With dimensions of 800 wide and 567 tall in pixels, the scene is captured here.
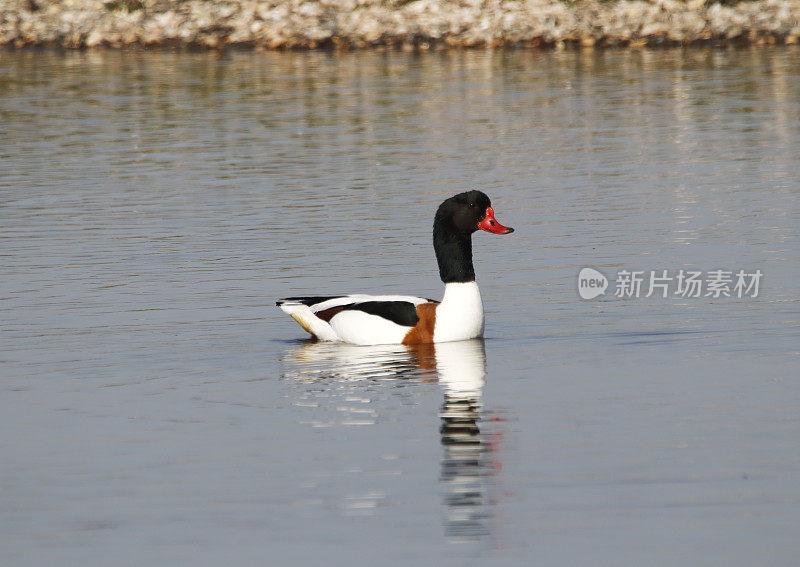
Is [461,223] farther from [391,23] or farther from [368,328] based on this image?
[391,23]

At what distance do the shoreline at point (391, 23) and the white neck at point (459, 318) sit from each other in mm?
46119

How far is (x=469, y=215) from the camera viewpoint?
13594mm

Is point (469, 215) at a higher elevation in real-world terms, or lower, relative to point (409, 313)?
higher

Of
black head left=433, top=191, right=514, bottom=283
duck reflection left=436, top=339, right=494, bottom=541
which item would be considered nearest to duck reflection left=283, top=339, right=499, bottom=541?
duck reflection left=436, top=339, right=494, bottom=541

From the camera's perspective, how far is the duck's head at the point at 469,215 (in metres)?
13.6

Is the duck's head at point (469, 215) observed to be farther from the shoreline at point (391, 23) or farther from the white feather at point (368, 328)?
the shoreline at point (391, 23)

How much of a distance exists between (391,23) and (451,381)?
169 ft

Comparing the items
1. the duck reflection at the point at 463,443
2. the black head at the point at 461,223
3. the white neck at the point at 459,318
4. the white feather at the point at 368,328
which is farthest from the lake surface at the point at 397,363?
the black head at the point at 461,223

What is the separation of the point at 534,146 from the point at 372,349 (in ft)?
50.6

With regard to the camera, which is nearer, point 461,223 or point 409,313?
point 409,313

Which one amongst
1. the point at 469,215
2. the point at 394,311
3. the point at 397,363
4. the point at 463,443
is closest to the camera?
the point at 463,443

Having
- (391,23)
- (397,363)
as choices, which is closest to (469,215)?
(397,363)

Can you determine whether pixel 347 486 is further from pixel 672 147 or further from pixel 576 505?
pixel 672 147

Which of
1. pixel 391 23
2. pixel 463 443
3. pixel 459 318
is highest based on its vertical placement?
pixel 391 23
